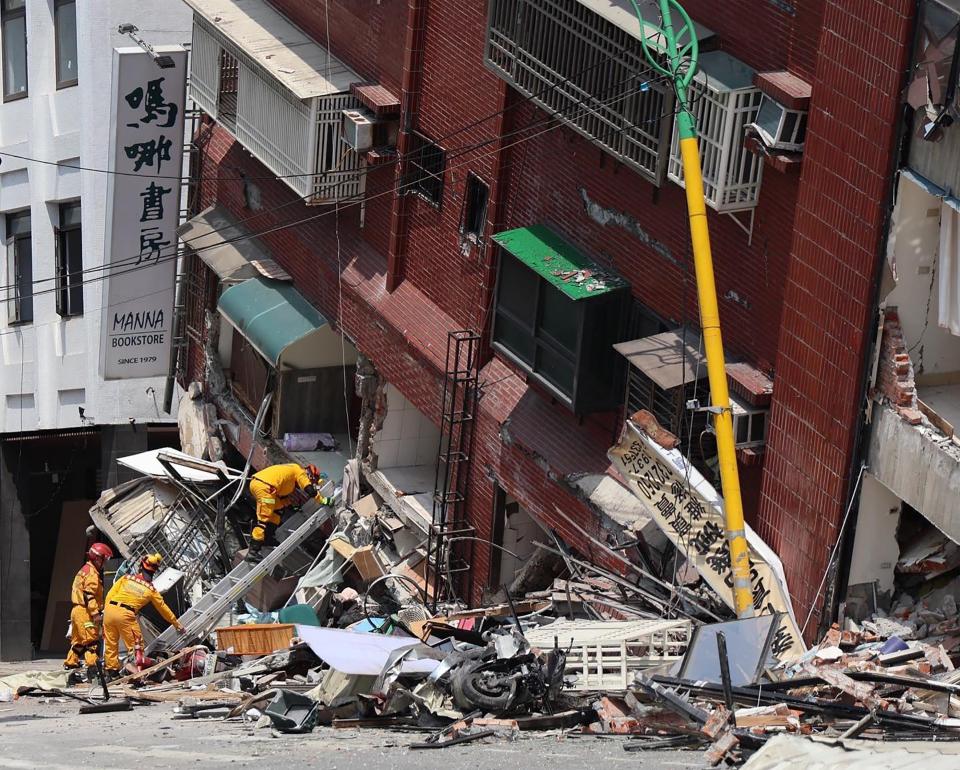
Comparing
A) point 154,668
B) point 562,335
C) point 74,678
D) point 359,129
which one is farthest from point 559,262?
point 74,678

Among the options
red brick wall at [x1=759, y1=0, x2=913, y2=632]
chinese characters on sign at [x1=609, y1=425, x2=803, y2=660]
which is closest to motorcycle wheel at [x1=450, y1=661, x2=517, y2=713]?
chinese characters on sign at [x1=609, y1=425, x2=803, y2=660]

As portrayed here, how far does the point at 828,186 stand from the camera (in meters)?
13.5

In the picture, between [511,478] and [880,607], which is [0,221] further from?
[880,607]

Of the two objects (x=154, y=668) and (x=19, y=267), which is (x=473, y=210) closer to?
(x=154, y=668)

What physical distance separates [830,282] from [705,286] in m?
1.03

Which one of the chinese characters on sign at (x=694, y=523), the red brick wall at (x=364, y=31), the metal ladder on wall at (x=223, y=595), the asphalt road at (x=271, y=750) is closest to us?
the asphalt road at (x=271, y=750)

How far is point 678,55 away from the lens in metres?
14.1

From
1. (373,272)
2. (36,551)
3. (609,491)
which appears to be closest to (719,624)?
(609,491)

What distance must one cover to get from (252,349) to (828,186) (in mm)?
12720

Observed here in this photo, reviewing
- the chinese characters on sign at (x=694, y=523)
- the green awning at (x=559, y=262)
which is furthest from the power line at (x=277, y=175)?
the chinese characters on sign at (x=694, y=523)

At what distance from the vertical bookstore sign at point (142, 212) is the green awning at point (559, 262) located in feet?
25.3

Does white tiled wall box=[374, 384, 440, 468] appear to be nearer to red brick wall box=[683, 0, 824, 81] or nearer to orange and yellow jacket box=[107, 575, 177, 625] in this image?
orange and yellow jacket box=[107, 575, 177, 625]

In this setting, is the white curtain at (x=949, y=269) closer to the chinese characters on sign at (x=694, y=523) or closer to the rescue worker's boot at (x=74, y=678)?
the chinese characters on sign at (x=694, y=523)

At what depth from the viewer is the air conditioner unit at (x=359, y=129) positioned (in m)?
19.7
